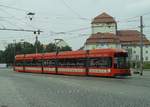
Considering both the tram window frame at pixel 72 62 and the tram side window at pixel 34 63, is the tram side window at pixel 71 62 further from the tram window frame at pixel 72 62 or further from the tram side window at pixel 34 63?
the tram side window at pixel 34 63

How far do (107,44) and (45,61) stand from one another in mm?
95958

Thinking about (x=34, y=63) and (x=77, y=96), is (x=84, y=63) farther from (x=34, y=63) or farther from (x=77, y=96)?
(x=77, y=96)

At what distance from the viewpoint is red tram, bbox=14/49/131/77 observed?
141 ft

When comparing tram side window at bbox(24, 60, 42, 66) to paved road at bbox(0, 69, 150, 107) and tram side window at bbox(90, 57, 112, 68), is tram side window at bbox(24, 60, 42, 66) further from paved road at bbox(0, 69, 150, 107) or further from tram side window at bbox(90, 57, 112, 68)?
paved road at bbox(0, 69, 150, 107)

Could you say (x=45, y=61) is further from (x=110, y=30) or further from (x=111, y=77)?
(x=110, y=30)

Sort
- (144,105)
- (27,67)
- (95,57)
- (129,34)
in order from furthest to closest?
1. (129,34)
2. (27,67)
3. (95,57)
4. (144,105)

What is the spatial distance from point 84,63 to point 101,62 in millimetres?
4102

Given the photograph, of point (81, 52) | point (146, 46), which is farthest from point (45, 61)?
point (146, 46)

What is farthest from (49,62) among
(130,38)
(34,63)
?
(130,38)

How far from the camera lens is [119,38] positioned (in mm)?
178125

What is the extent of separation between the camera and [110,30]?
153875 millimetres

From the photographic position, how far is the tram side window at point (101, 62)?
4332 centimetres

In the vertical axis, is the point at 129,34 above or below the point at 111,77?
above

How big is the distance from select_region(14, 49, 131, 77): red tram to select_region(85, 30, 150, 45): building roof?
80985 mm
